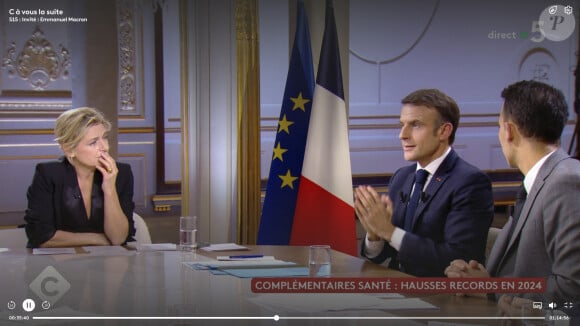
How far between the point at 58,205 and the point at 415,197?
136 cm

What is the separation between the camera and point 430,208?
2.63m

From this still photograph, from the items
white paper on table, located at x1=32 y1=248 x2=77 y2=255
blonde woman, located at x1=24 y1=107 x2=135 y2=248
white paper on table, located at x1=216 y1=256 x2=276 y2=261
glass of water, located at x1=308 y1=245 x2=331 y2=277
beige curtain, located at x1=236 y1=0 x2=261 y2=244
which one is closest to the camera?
glass of water, located at x1=308 y1=245 x2=331 y2=277

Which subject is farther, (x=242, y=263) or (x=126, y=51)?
(x=126, y=51)

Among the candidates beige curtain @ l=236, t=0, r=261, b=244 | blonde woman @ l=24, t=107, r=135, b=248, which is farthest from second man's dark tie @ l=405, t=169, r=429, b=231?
blonde woman @ l=24, t=107, r=135, b=248

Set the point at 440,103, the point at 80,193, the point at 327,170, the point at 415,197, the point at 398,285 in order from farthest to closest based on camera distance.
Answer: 1. the point at 327,170
2. the point at 80,193
3. the point at 440,103
4. the point at 415,197
5. the point at 398,285

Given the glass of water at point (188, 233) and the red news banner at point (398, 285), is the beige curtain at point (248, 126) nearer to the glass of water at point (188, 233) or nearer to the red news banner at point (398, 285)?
the glass of water at point (188, 233)

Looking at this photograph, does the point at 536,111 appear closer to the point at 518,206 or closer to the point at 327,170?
the point at 518,206

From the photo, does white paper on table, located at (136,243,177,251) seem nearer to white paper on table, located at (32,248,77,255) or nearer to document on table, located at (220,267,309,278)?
white paper on table, located at (32,248,77,255)

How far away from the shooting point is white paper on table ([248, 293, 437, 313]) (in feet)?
7.08

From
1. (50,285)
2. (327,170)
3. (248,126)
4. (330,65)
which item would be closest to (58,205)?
(50,285)

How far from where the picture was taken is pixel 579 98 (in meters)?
2.72

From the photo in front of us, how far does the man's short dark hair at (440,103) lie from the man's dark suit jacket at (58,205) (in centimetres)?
122

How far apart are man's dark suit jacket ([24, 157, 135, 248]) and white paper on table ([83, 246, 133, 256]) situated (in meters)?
0.16

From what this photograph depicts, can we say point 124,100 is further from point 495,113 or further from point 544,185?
point 544,185
